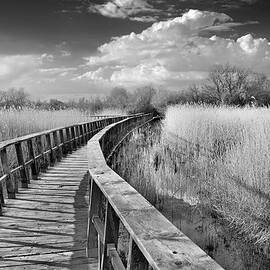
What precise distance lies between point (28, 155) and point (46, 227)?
→ 3.16 metres

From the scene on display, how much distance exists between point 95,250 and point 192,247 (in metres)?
2.47

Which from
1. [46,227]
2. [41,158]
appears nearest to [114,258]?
[46,227]

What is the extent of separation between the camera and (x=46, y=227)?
4445 mm

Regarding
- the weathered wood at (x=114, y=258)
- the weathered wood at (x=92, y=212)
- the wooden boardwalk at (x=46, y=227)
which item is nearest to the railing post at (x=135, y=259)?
the weathered wood at (x=114, y=258)

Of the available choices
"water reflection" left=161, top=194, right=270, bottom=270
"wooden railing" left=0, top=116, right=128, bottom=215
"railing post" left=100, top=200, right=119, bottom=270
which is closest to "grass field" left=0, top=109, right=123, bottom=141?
"wooden railing" left=0, top=116, right=128, bottom=215

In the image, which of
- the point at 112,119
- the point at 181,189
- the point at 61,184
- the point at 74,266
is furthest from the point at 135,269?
the point at 112,119

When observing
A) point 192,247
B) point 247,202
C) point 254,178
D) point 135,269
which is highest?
Answer: point 192,247

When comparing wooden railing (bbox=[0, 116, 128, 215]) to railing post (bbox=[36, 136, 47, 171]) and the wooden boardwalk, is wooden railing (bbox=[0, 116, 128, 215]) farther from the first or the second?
the wooden boardwalk

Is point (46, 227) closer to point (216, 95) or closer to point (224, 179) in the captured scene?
point (224, 179)

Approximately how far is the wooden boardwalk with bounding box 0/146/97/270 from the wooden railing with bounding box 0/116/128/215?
241 mm

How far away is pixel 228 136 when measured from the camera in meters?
11.6

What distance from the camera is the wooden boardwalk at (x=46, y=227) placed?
354cm

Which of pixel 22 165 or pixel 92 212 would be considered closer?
pixel 92 212

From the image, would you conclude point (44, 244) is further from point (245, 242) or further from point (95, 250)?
point (245, 242)
